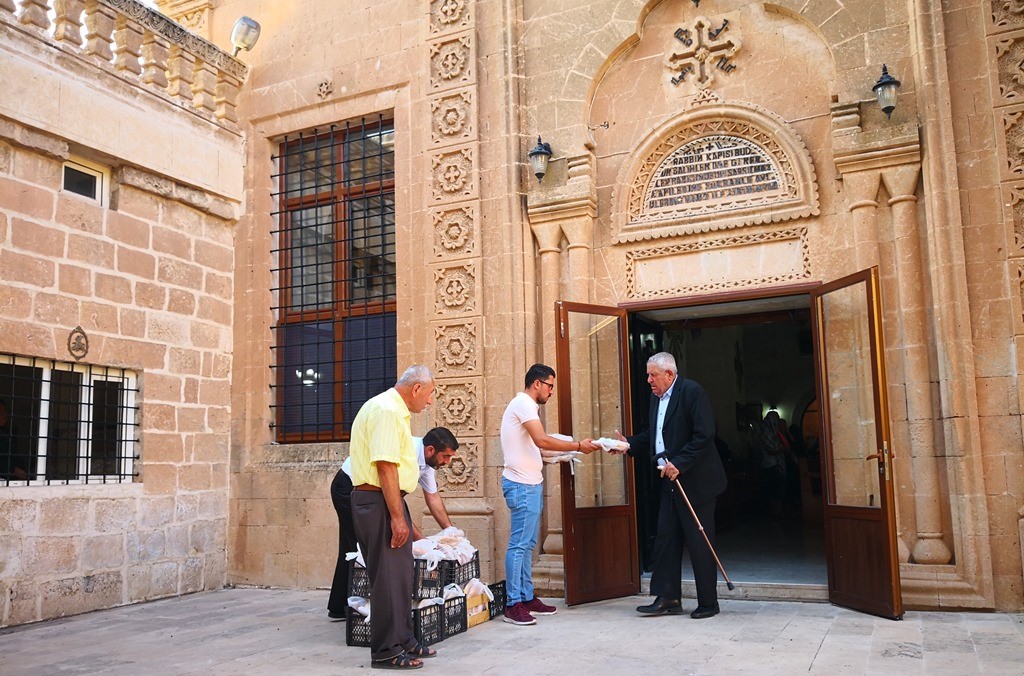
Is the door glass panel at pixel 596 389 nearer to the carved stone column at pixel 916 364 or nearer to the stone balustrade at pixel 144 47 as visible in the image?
the carved stone column at pixel 916 364

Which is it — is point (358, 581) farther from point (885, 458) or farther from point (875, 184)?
point (875, 184)

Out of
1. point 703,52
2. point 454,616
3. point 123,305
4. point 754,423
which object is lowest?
point 454,616

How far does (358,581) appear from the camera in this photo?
200 inches

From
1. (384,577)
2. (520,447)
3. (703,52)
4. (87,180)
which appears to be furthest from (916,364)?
(87,180)

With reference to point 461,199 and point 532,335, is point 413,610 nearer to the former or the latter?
point 532,335

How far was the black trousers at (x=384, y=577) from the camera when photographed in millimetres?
4527

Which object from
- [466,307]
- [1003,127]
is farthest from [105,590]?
[1003,127]

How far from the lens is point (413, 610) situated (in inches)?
192

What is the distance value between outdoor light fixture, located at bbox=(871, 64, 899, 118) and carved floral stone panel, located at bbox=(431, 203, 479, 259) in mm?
3213

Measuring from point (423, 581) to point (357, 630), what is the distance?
0.51 m

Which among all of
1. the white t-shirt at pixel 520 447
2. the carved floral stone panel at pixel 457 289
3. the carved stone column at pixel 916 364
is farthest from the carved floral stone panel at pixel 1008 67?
the carved floral stone panel at pixel 457 289

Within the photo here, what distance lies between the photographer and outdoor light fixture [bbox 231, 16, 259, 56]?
843 centimetres

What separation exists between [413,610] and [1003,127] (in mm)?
4923

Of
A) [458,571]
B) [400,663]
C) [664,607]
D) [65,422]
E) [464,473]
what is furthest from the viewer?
[464,473]
